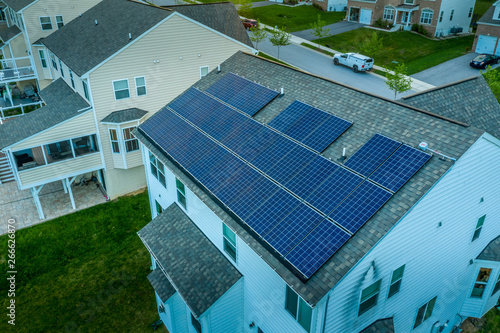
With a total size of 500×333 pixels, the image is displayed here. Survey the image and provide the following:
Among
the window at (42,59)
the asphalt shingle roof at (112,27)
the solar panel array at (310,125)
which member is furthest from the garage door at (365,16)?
the solar panel array at (310,125)

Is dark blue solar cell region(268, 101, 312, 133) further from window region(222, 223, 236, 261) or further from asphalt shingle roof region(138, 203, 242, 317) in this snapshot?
asphalt shingle roof region(138, 203, 242, 317)

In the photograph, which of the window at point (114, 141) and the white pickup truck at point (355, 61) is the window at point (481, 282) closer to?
the window at point (114, 141)

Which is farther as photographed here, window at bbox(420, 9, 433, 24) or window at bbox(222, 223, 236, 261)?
window at bbox(420, 9, 433, 24)

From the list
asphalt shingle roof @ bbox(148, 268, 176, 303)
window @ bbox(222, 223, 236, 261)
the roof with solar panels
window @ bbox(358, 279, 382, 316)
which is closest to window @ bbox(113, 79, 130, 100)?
the roof with solar panels

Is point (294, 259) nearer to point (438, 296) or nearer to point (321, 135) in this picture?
point (321, 135)

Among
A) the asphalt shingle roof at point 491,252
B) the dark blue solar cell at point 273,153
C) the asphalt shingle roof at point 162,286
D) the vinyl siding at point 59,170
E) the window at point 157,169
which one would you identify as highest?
the dark blue solar cell at point 273,153

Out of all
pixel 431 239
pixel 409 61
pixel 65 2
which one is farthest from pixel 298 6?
pixel 431 239

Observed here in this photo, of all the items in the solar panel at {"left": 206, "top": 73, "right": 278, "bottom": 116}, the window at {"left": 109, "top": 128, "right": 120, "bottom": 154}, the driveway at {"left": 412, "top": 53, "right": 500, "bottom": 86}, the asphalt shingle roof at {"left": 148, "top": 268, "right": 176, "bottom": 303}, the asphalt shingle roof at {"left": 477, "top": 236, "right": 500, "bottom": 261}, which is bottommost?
the driveway at {"left": 412, "top": 53, "right": 500, "bottom": 86}
